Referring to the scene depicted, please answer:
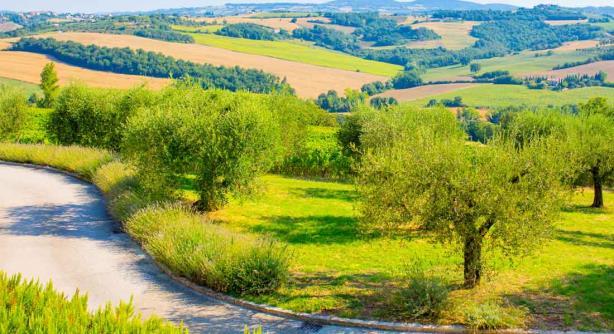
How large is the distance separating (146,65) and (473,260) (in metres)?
108

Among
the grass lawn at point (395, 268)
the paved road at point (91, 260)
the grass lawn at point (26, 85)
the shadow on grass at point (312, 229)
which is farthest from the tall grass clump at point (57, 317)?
the grass lawn at point (26, 85)

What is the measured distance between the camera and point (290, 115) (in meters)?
40.7

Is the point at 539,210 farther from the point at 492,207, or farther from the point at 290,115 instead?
the point at 290,115

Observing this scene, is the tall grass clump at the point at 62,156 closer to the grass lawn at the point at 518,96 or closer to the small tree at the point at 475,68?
the grass lawn at the point at 518,96

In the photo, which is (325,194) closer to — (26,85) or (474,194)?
(474,194)

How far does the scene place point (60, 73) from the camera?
104688 millimetres

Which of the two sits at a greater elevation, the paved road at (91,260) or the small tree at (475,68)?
the paved road at (91,260)

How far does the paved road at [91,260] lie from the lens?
49.4ft

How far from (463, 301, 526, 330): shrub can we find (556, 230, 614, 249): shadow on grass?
10687 millimetres

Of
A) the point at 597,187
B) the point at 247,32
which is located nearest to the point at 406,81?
the point at 247,32

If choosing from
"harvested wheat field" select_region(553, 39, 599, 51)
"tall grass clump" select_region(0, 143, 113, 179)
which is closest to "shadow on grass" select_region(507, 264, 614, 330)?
"tall grass clump" select_region(0, 143, 113, 179)

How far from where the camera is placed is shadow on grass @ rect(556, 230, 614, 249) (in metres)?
23.5

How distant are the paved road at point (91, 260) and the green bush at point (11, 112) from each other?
15.7 metres

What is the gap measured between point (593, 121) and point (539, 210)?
20.9 metres
